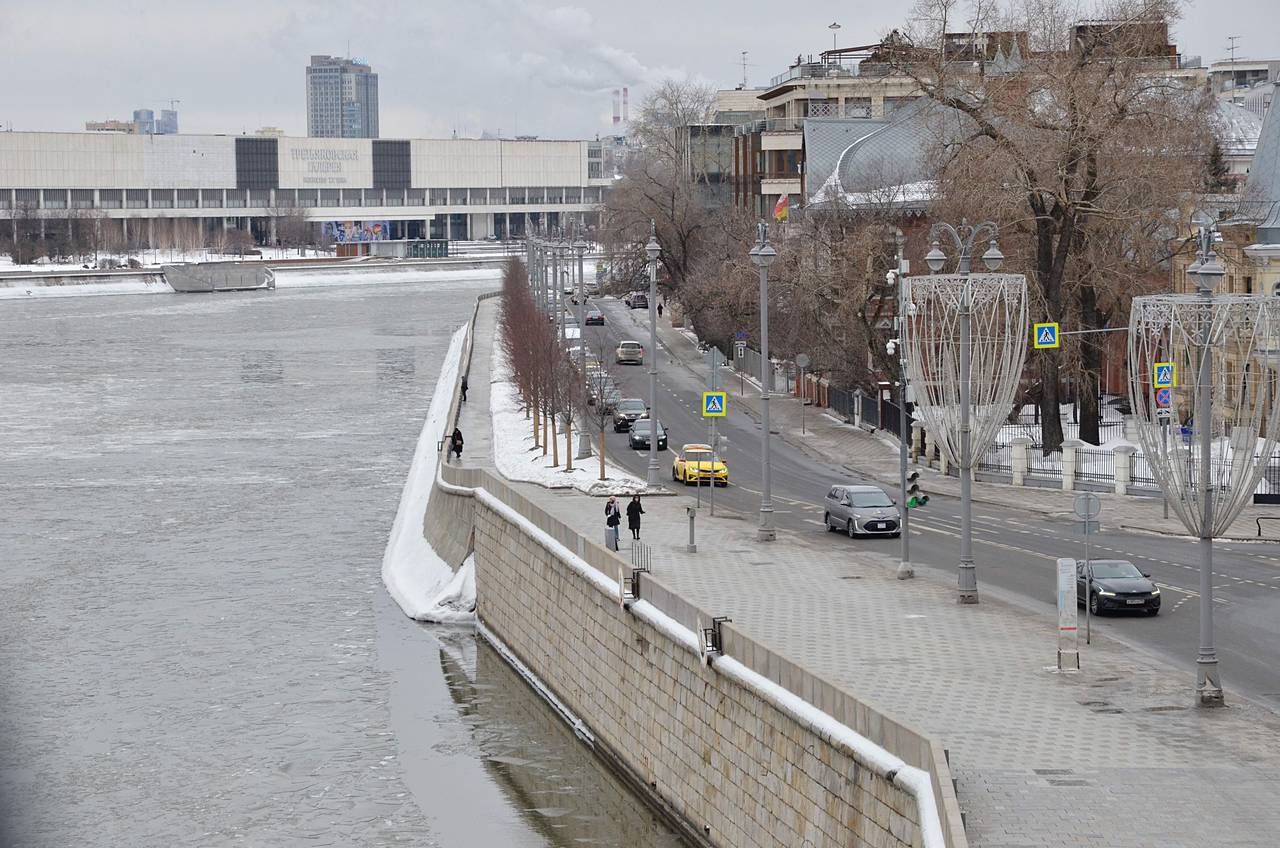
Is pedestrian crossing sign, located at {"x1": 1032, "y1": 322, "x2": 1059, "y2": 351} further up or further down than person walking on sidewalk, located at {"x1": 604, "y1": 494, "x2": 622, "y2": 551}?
further up

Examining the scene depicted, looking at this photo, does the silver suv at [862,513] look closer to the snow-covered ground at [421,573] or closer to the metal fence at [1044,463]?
the snow-covered ground at [421,573]

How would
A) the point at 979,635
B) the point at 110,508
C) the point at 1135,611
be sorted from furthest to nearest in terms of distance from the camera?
the point at 110,508 < the point at 1135,611 < the point at 979,635

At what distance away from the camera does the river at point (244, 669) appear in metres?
28.0

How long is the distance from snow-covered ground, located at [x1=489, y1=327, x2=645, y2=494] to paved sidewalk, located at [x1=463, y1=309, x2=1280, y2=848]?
12.9 m

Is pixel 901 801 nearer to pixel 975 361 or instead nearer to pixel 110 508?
pixel 975 361

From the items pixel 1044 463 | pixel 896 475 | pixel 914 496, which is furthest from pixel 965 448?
pixel 896 475

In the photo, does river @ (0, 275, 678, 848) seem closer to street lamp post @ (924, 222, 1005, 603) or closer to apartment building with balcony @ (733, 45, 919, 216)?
street lamp post @ (924, 222, 1005, 603)

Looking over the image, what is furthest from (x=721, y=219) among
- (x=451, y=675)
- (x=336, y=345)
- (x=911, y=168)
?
(x=451, y=675)

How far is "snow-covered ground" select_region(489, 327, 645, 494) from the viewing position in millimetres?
47906

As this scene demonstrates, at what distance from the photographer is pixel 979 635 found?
26.6m

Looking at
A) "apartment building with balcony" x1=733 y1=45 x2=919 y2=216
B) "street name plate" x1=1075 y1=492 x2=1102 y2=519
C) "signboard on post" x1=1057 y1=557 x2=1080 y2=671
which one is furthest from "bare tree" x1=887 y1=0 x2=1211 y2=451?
"apartment building with balcony" x1=733 y1=45 x2=919 y2=216

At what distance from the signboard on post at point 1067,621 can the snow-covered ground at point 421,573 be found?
20792mm

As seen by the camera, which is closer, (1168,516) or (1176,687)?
(1176,687)

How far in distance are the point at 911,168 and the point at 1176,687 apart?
62.8 m
